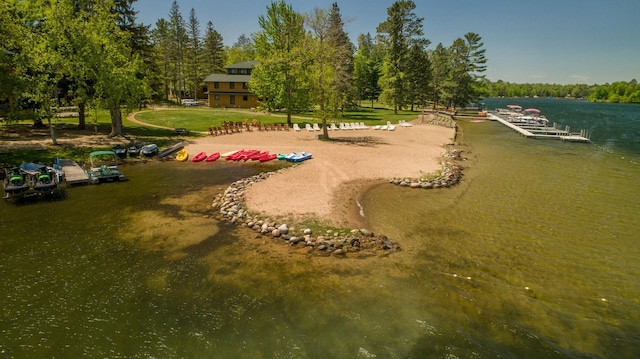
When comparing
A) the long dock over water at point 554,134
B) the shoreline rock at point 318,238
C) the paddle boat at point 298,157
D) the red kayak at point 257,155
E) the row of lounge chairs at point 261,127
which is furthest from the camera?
the long dock over water at point 554,134

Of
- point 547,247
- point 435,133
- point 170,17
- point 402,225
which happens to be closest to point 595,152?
point 435,133

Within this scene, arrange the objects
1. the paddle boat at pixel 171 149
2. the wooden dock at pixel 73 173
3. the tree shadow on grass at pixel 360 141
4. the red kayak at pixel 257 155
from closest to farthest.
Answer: the wooden dock at pixel 73 173 < the red kayak at pixel 257 155 < the paddle boat at pixel 171 149 < the tree shadow on grass at pixel 360 141

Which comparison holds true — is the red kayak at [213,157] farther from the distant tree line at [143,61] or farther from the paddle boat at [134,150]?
the distant tree line at [143,61]

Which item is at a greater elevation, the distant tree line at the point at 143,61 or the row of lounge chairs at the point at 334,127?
the distant tree line at the point at 143,61

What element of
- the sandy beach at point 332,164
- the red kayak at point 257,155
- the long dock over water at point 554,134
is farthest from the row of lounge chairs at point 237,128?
the long dock over water at point 554,134

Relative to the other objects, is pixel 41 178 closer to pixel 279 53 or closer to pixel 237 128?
pixel 237 128

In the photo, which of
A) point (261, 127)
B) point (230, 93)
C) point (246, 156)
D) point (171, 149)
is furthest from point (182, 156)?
point (230, 93)

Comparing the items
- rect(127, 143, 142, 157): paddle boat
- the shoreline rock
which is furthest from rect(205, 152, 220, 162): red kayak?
the shoreline rock

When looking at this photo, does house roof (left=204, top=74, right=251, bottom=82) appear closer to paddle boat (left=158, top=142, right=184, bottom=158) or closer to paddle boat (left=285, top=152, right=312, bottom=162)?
paddle boat (left=158, top=142, right=184, bottom=158)
